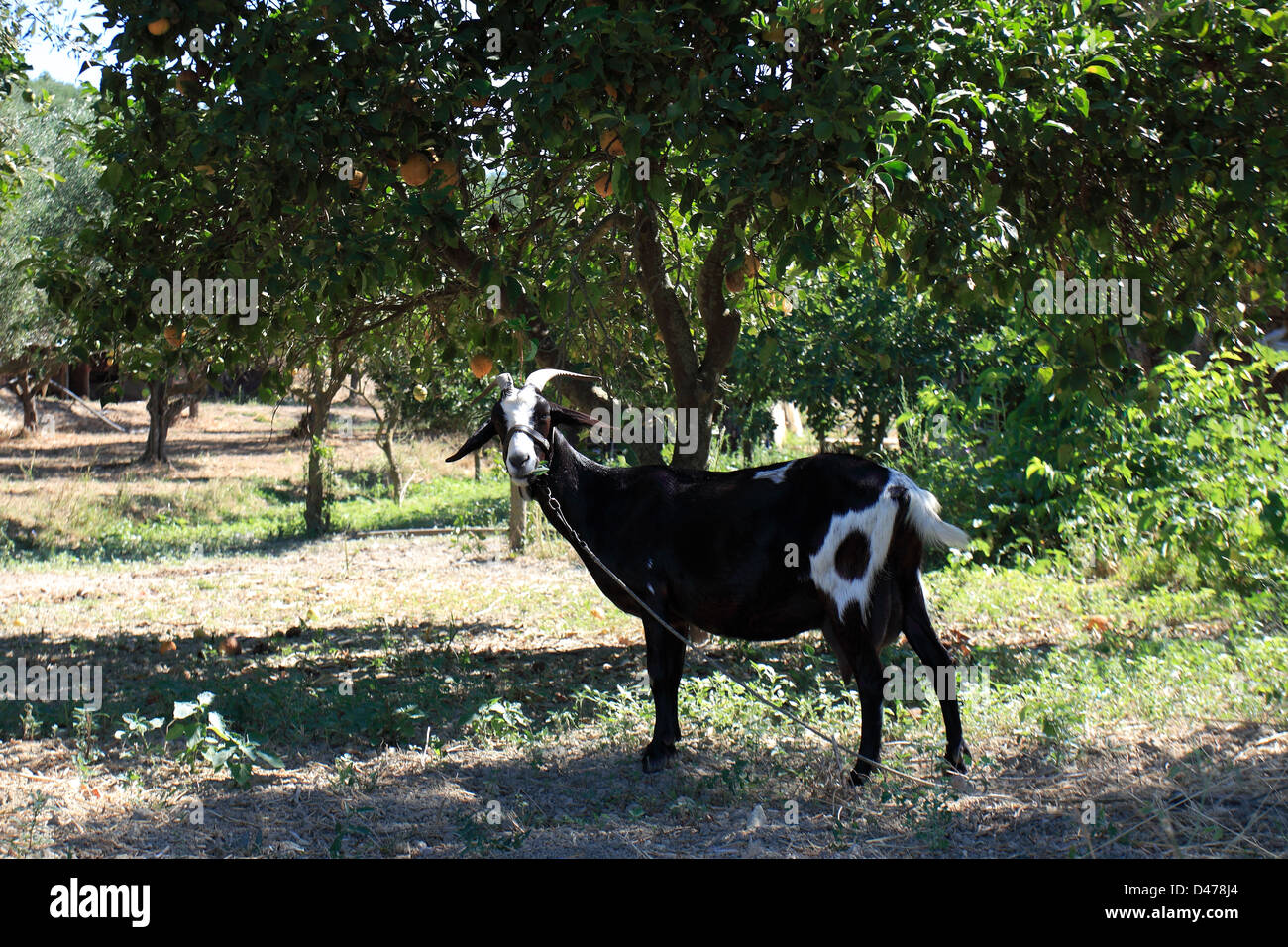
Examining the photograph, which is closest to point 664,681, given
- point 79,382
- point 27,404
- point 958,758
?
point 958,758

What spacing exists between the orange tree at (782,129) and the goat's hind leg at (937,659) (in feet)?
4.63

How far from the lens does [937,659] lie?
565 cm

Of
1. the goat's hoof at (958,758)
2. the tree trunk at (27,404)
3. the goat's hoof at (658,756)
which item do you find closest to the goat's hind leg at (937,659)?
the goat's hoof at (958,758)

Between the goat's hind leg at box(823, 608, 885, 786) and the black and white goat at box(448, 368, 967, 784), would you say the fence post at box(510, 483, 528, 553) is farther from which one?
the goat's hind leg at box(823, 608, 885, 786)

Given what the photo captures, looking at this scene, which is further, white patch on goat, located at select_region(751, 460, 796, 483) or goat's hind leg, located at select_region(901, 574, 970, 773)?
white patch on goat, located at select_region(751, 460, 796, 483)

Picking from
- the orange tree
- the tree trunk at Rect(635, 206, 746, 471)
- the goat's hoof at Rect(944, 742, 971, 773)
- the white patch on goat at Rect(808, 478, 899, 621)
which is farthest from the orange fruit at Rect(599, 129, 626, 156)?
the goat's hoof at Rect(944, 742, 971, 773)

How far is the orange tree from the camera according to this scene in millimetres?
5406

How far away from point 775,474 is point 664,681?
50.0 inches

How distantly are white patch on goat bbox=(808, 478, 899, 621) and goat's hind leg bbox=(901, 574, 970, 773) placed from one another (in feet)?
1.01

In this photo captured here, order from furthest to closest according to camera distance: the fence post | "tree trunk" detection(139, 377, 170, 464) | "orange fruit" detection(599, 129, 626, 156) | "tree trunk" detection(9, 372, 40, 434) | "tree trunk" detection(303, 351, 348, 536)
A: "tree trunk" detection(9, 372, 40, 434) < "tree trunk" detection(139, 377, 170, 464) < "tree trunk" detection(303, 351, 348, 536) < the fence post < "orange fruit" detection(599, 129, 626, 156)

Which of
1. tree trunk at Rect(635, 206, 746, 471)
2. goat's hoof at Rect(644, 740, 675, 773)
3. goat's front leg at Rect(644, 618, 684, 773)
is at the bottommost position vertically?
goat's hoof at Rect(644, 740, 675, 773)

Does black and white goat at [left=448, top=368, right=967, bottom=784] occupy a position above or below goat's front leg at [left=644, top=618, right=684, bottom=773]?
above

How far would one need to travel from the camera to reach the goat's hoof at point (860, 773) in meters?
5.31

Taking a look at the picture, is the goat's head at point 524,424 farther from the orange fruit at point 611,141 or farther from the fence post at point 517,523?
the fence post at point 517,523
